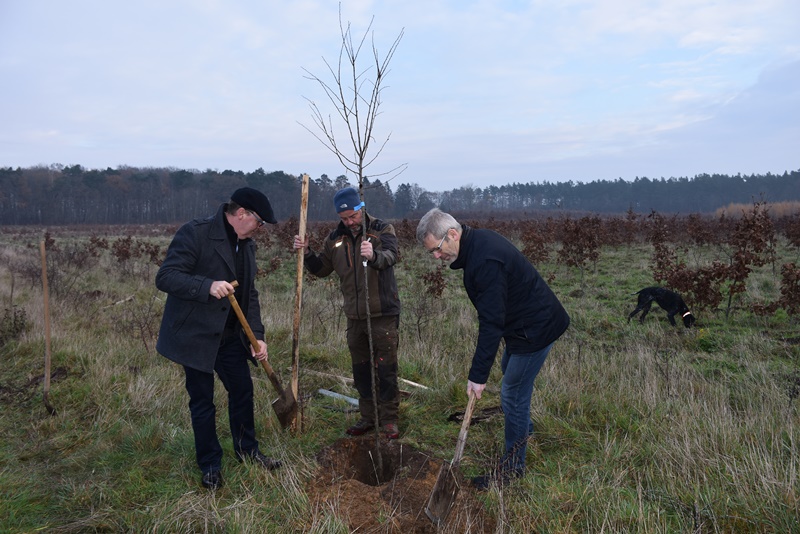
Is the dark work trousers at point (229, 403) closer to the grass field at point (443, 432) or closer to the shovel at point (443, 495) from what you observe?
the grass field at point (443, 432)

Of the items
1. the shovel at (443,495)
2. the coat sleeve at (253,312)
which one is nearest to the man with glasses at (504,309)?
the shovel at (443,495)

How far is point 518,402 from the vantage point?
3.08m

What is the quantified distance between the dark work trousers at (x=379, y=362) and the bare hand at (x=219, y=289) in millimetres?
1287

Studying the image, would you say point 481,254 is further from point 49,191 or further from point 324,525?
point 49,191

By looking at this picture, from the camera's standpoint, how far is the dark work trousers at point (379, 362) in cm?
387

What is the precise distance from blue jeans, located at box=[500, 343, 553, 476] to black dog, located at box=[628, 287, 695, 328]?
17.5 feet

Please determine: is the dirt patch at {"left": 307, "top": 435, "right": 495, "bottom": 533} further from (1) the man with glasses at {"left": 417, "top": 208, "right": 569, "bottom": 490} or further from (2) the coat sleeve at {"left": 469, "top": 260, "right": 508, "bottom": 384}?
(2) the coat sleeve at {"left": 469, "top": 260, "right": 508, "bottom": 384}

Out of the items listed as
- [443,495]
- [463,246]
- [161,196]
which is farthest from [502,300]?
[161,196]

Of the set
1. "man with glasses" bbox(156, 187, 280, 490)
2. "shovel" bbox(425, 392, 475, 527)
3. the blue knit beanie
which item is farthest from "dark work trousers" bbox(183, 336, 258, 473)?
"shovel" bbox(425, 392, 475, 527)

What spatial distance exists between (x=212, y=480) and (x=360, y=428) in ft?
4.05

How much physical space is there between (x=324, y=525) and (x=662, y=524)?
1674mm

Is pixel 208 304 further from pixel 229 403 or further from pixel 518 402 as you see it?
pixel 518 402

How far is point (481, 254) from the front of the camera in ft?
9.21

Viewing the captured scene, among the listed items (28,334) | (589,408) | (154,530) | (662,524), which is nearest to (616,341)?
(589,408)
